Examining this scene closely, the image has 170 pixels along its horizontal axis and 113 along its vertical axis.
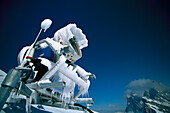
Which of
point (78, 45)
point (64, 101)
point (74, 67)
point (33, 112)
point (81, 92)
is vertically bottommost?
point (33, 112)

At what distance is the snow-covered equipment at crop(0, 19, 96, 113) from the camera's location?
12.1 feet

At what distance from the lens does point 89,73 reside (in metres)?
6.57

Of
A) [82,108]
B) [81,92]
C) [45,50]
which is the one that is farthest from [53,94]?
[45,50]

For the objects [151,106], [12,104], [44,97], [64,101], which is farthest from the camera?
[151,106]

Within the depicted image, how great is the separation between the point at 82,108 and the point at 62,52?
3.59 metres

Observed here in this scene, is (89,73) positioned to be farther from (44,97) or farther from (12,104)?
(12,104)

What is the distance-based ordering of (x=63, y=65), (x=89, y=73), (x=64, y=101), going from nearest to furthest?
(x=63, y=65)
(x=64, y=101)
(x=89, y=73)

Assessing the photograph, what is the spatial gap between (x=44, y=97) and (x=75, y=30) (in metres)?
3.95

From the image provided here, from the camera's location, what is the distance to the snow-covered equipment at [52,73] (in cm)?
368

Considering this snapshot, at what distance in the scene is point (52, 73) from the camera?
14.7 ft

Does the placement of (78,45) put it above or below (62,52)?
above

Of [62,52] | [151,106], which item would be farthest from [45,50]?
[151,106]

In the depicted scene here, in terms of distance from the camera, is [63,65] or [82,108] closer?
[63,65]

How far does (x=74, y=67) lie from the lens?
21.1 ft
